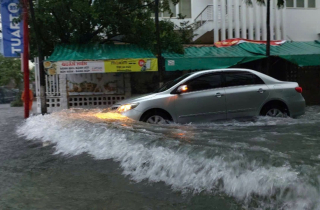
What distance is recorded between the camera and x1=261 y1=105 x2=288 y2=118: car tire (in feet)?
28.8

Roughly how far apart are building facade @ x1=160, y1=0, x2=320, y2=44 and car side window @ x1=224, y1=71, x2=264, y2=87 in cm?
780

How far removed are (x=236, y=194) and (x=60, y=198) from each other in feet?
6.65

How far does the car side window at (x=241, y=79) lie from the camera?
8656 millimetres

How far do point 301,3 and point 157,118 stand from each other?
44.4 ft

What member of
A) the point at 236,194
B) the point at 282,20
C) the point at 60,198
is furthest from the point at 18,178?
the point at 282,20

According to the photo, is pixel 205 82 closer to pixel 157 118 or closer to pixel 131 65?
pixel 157 118

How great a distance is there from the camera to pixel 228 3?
1631cm

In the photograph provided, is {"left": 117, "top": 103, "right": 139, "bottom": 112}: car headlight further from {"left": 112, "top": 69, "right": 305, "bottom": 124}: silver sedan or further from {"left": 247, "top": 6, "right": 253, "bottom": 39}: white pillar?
{"left": 247, "top": 6, "right": 253, "bottom": 39}: white pillar

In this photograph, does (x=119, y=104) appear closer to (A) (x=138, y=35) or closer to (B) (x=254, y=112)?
(B) (x=254, y=112)

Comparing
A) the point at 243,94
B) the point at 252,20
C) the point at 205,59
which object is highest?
the point at 252,20

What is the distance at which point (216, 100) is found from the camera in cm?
839

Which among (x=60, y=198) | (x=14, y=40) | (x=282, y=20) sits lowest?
(x=60, y=198)

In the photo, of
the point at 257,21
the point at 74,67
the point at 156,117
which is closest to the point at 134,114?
the point at 156,117

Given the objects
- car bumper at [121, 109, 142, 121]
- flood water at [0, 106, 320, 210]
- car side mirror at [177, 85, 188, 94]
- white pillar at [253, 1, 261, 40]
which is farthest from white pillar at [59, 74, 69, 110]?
white pillar at [253, 1, 261, 40]
